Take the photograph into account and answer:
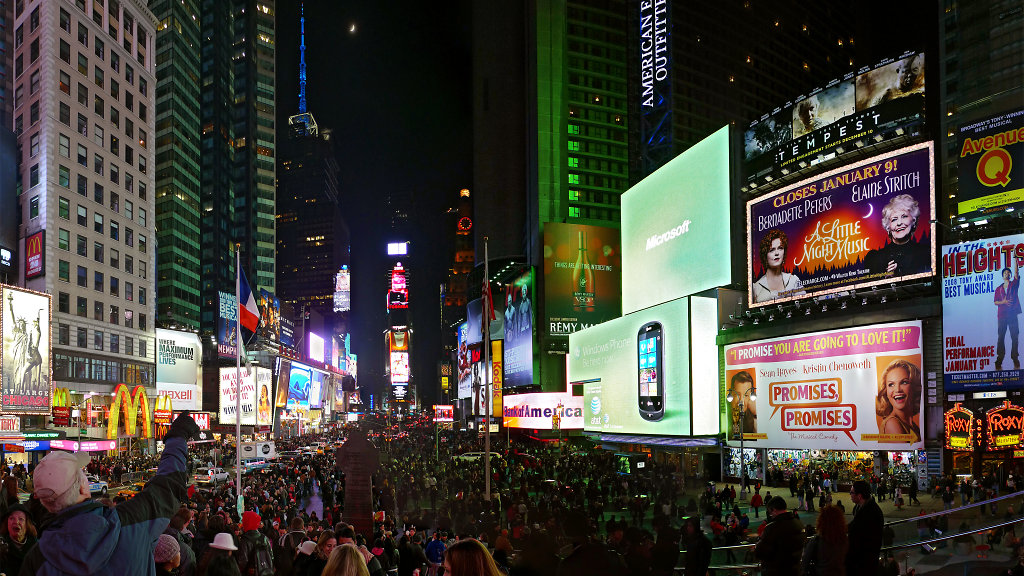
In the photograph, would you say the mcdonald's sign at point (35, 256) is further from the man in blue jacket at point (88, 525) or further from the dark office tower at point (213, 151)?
the dark office tower at point (213, 151)

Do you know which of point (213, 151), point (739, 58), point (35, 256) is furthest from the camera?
point (213, 151)

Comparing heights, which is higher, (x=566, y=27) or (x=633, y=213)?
(x=566, y=27)

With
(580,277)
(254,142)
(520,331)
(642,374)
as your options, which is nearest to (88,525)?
(642,374)

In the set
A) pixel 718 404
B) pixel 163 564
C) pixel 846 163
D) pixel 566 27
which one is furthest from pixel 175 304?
pixel 163 564

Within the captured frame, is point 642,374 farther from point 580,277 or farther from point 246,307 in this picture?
point 580,277

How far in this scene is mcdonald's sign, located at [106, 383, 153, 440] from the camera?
48.7 m

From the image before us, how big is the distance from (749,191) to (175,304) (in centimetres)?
8231

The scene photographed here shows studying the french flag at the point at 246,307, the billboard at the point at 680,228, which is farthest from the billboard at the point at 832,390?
the french flag at the point at 246,307

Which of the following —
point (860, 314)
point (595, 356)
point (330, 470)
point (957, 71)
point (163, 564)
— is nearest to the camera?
point (163, 564)

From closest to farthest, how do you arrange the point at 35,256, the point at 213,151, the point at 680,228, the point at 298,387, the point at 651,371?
the point at 651,371 < the point at 680,228 < the point at 35,256 < the point at 298,387 < the point at 213,151

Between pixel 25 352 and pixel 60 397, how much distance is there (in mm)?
8465

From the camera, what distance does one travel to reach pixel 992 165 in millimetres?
33781

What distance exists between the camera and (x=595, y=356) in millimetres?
55875

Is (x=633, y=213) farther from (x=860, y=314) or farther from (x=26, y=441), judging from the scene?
(x=26, y=441)
